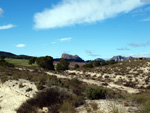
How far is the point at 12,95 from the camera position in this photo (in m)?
19.2

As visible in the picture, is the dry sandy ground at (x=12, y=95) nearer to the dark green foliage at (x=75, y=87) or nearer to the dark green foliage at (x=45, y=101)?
the dark green foliage at (x=45, y=101)

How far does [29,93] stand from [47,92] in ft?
16.6

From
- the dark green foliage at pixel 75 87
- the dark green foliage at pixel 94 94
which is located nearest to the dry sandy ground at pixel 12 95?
the dark green foliage at pixel 75 87

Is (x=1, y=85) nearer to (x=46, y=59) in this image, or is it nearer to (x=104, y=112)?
(x=104, y=112)

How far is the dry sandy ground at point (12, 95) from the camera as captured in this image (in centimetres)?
1616

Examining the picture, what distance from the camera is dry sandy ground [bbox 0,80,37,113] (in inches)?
636

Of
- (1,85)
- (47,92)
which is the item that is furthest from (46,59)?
(47,92)

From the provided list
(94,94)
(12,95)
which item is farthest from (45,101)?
(12,95)

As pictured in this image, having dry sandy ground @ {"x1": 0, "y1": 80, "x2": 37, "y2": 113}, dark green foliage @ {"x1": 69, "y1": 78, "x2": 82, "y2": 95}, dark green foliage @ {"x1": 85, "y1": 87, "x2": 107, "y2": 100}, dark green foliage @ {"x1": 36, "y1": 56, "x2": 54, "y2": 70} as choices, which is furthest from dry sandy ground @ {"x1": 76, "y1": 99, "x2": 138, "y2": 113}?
dark green foliage @ {"x1": 36, "y1": 56, "x2": 54, "y2": 70}

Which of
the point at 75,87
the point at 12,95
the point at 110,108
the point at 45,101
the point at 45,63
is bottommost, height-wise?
the point at 12,95

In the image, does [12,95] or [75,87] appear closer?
[75,87]

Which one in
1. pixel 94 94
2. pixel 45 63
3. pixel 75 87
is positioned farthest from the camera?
pixel 45 63

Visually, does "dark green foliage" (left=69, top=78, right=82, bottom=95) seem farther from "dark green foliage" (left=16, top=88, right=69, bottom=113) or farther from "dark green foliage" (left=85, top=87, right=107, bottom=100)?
"dark green foliage" (left=16, top=88, right=69, bottom=113)

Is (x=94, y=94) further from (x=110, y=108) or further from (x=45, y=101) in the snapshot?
(x=45, y=101)
